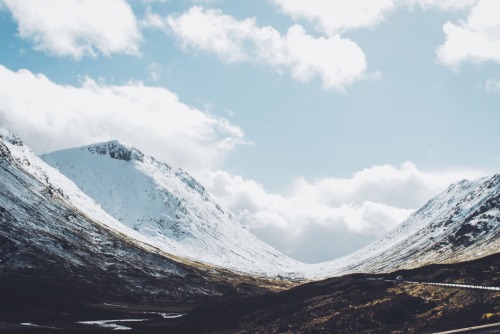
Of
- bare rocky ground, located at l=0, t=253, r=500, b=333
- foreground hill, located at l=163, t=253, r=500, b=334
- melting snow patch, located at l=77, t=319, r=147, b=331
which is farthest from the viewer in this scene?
melting snow patch, located at l=77, t=319, r=147, b=331

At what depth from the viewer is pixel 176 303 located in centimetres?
18575

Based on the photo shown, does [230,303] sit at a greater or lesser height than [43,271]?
lesser

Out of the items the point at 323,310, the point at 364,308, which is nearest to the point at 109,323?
the point at 323,310

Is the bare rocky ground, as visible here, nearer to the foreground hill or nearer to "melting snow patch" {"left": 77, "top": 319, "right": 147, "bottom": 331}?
the foreground hill

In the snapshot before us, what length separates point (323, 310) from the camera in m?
94.9

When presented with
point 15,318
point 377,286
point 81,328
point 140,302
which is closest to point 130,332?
point 81,328

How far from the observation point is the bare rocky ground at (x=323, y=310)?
70.9m

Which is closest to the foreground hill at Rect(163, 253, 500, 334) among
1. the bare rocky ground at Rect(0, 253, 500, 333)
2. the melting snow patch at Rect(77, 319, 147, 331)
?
the bare rocky ground at Rect(0, 253, 500, 333)

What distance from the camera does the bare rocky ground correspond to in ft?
233

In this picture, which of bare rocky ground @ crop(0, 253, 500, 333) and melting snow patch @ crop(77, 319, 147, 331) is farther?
melting snow patch @ crop(77, 319, 147, 331)

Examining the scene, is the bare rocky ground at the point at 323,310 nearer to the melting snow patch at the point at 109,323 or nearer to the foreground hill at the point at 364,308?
the foreground hill at the point at 364,308

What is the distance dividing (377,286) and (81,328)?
68299 millimetres

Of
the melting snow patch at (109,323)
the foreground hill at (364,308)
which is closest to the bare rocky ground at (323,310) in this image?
the foreground hill at (364,308)

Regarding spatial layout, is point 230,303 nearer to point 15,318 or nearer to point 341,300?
point 341,300
